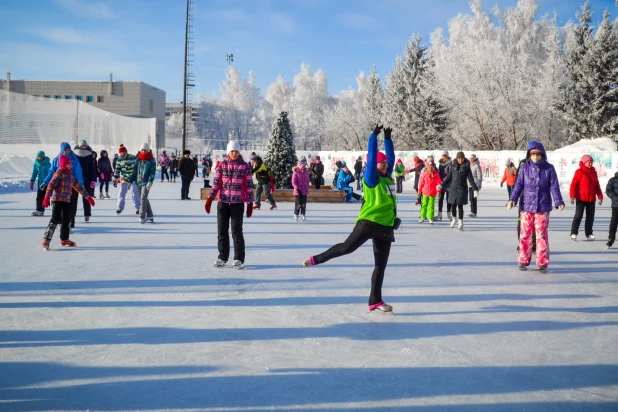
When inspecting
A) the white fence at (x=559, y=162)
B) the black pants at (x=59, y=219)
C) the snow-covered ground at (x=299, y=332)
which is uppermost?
the white fence at (x=559, y=162)

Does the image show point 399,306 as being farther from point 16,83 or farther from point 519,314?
point 16,83

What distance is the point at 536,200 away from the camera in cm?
697

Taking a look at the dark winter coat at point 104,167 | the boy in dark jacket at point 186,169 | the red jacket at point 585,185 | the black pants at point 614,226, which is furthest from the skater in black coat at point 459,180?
the dark winter coat at point 104,167

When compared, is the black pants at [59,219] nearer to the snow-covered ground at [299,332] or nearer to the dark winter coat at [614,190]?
the snow-covered ground at [299,332]

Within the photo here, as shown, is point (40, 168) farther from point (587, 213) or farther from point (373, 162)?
point (587, 213)

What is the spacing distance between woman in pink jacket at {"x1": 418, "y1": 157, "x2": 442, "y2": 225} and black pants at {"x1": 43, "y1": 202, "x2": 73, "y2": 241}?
6920 mm

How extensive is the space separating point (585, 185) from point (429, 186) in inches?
123

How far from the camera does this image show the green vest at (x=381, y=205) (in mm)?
4848

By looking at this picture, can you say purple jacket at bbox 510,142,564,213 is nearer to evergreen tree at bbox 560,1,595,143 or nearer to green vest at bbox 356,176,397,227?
green vest at bbox 356,176,397,227

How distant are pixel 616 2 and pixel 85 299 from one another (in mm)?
26423

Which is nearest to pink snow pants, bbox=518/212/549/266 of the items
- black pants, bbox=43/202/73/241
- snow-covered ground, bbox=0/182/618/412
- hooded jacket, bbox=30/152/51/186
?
snow-covered ground, bbox=0/182/618/412

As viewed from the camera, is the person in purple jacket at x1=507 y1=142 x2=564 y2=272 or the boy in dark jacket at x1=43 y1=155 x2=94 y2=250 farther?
the boy in dark jacket at x1=43 y1=155 x2=94 y2=250

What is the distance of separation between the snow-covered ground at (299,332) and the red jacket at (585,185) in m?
1.36

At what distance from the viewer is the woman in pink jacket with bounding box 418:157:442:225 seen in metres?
11.6
